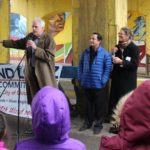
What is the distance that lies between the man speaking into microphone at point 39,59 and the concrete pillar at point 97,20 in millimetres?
1943

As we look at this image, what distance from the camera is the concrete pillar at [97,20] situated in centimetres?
878

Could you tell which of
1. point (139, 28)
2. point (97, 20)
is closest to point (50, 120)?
point (97, 20)

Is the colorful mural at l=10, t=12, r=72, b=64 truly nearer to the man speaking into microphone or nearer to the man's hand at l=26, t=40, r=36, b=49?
the man speaking into microphone

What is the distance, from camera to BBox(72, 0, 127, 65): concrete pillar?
8781 mm

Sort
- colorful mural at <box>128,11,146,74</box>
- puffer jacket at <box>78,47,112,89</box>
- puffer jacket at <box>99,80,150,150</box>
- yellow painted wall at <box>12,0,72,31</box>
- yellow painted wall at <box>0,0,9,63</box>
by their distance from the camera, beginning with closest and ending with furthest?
puffer jacket at <box>99,80,150,150</box> < puffer jacket at <box>78,47,112,89</box> < yellow painted wall at <box>0,0,9,63</box> < colorful mural at <box>128,11,146,74</box> < yellow painted wall at <box>12,0,72,31</box>

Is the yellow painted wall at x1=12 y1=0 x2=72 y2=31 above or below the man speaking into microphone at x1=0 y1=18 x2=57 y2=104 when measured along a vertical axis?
above

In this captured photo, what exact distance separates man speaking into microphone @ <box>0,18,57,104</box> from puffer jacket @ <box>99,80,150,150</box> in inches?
186

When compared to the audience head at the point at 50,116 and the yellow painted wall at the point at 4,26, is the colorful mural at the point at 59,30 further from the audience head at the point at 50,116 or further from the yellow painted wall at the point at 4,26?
the audience head at the point at 50,116

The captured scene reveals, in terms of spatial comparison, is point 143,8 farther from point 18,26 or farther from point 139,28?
point 18,26

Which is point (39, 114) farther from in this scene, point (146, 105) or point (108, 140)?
point (146, 105)

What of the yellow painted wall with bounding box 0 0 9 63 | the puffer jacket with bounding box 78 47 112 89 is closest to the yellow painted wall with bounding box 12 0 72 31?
the yellow painted wall with bounding box 0 0 9 63

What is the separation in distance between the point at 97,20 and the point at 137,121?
683 cm

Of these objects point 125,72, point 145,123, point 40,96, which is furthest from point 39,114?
point 125,72

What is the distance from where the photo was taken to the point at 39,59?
7.05 metres
